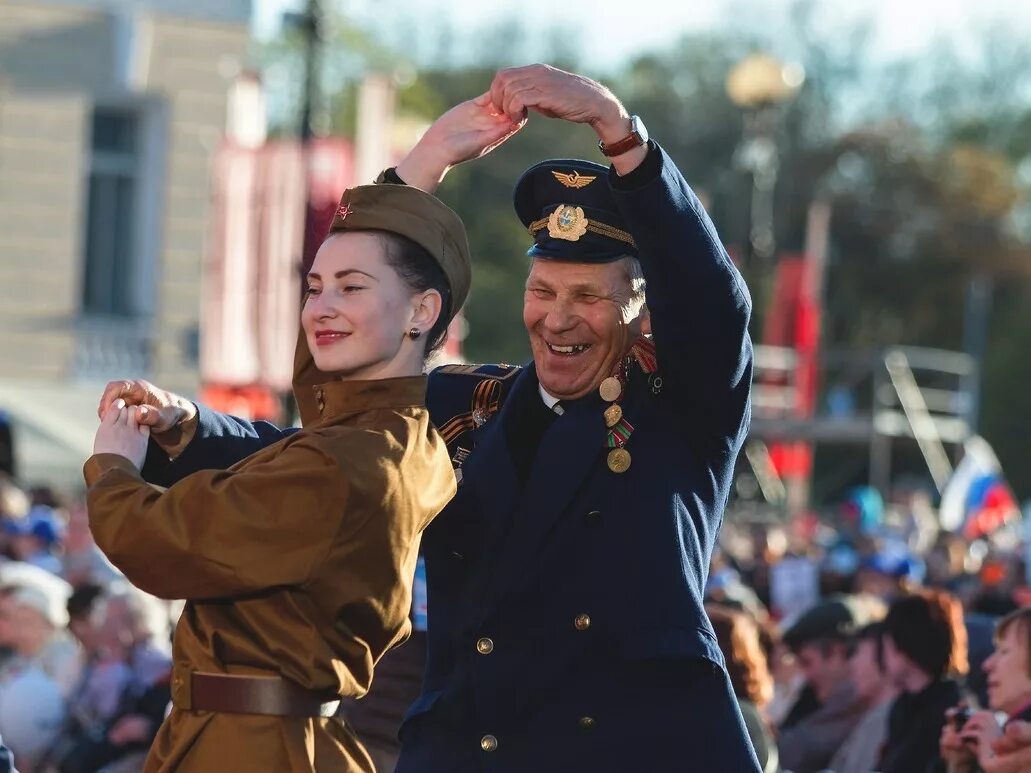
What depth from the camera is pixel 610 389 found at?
173 inches

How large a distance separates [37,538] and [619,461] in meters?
11.1

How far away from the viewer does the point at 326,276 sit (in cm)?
416

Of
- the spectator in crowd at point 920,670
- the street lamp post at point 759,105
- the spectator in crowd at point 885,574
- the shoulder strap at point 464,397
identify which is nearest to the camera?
the shoulder strap at point 464,397

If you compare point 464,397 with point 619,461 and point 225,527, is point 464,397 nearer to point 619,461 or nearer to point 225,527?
point 619,461

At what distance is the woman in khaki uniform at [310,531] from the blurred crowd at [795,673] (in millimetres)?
732

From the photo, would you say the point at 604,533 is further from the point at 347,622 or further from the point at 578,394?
the point at 347,622

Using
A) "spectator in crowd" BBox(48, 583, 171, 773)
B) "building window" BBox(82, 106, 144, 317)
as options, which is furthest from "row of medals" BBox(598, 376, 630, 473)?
"building window" BBox(82, 106, 144, 317)

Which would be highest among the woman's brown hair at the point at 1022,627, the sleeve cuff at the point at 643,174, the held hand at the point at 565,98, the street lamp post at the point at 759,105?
the street lamp post at the point at 759,105

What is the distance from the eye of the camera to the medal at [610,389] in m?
4.39

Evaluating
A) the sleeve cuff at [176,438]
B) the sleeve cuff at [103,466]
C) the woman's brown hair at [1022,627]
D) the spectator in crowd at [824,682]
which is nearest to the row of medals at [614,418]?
the sleeve cuff at [176,438]

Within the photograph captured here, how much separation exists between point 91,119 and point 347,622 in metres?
21.1

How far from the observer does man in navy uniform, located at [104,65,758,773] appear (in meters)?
4.16

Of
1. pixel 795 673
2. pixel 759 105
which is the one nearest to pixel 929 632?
pixel 795 673

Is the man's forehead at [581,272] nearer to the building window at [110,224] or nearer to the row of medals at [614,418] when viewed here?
the row of medals at [614,418]
